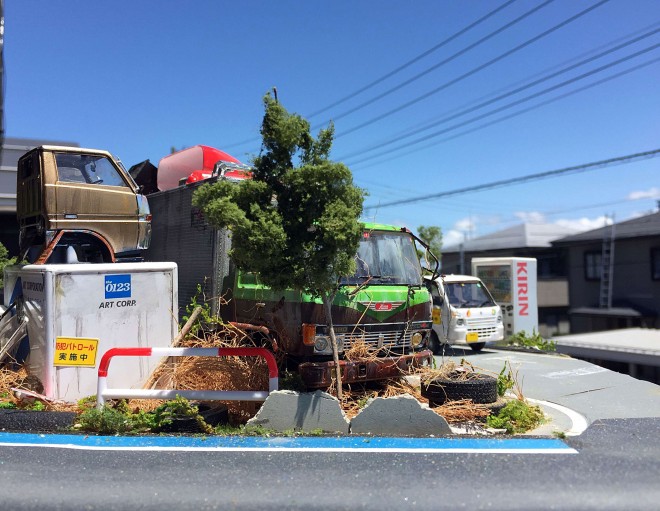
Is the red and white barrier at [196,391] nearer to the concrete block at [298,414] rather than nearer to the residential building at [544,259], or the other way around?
the concrete block at [298,414]

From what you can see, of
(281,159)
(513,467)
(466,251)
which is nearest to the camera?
(513,467)

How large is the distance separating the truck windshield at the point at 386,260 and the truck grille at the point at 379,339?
26.8 inches

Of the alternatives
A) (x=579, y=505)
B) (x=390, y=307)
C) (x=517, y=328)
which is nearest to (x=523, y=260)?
(x=517, y=328)

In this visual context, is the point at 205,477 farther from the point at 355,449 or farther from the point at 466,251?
the point at 466,251

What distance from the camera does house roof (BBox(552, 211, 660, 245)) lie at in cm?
2634

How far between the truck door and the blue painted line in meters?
3.71

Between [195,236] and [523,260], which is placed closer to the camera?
[195,236]

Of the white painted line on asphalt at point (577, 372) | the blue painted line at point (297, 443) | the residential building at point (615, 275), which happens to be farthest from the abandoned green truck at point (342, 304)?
the residential building at point (615, 275)

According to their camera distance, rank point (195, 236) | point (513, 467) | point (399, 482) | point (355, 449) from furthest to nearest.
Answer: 1. point (195, 236)
2. point (355, 449)
3. point (513, 467)
4. point (399, 482)

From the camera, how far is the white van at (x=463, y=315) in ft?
43.8

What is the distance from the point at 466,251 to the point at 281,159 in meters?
33.0

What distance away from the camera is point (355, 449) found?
549 centimetres

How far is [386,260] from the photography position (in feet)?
25.0

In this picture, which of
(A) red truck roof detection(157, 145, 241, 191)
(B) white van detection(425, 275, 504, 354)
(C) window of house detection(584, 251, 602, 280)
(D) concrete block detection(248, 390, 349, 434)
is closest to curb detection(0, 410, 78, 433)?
(D) concrete block detection(248, 390, 349, 434)
